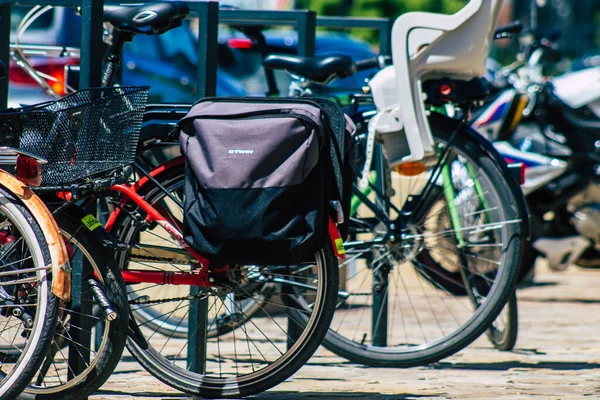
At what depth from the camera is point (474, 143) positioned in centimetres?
422

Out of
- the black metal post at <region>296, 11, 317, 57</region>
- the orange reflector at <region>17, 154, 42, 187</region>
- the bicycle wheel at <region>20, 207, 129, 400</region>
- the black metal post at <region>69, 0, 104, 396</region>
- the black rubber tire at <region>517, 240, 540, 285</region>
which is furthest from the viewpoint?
the black rubber tire at <region>517, 240, 540, 285</region>

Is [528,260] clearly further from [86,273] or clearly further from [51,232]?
[51,232]

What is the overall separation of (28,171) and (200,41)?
1052mm

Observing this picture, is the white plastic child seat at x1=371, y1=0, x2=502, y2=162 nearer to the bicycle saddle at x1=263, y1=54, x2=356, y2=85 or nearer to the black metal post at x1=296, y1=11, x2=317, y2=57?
the bicycle saddle at x1=263, y1=54, x2=356, y2=85

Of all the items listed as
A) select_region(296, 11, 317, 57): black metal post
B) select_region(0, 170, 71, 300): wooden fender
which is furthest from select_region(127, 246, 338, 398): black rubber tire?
select_region(296, 11, 317, 57): black metal post

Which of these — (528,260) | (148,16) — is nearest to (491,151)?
(148,16)

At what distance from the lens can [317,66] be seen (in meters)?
4.20

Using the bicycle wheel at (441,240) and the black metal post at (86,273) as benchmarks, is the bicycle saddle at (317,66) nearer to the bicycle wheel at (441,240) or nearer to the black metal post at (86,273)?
the bicycle wheel at (441,240)

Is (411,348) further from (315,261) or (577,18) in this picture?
(577,18)

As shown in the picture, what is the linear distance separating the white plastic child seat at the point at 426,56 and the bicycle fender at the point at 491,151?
125 mm

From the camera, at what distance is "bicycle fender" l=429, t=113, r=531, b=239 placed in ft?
13.7

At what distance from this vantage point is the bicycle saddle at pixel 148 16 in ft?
11.7

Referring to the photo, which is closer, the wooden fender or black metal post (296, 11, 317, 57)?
the wooden fender

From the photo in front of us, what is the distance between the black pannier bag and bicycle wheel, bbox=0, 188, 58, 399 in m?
0.50
